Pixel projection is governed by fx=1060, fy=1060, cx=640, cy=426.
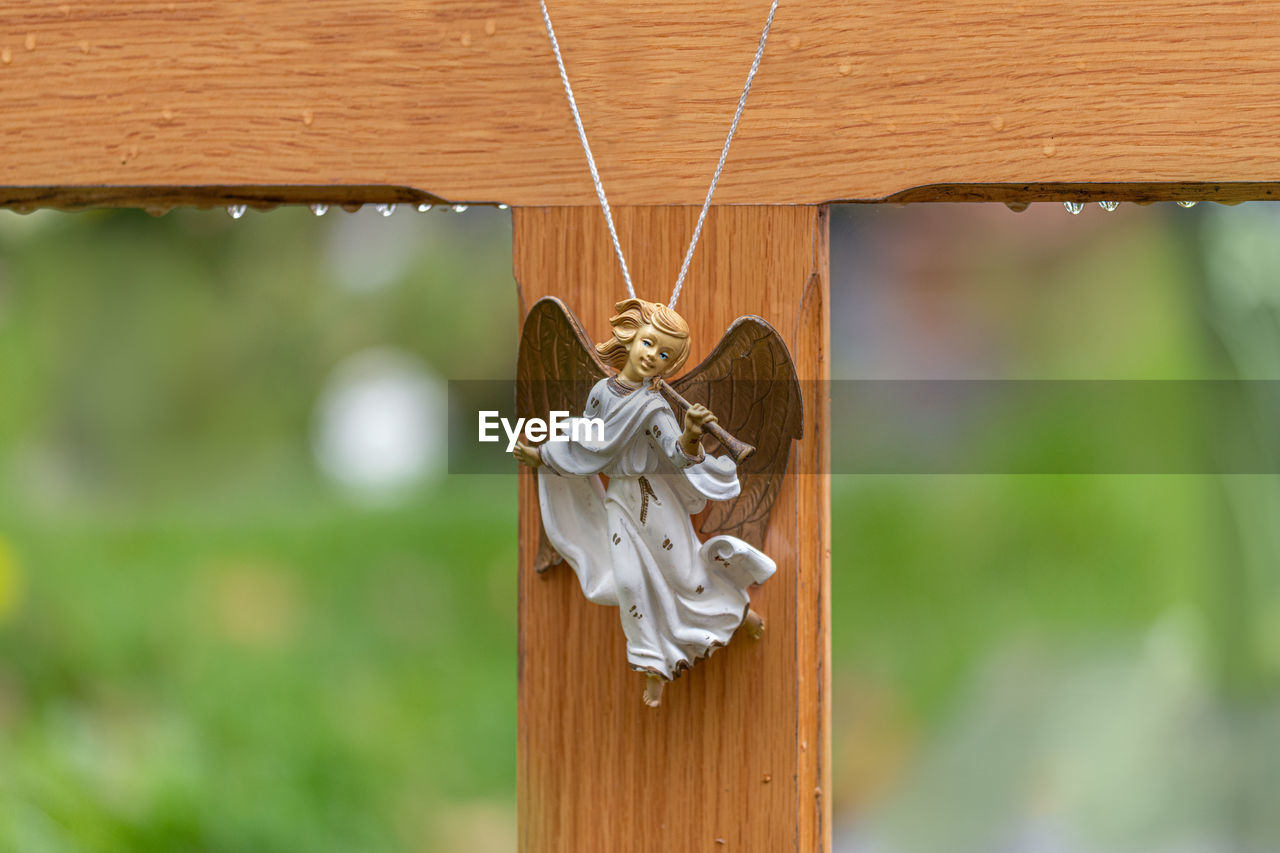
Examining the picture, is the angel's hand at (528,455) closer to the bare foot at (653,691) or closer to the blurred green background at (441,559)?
the bare foot at (653,691)

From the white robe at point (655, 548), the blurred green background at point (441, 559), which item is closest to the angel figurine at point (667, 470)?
the white robe at point (655, 548)

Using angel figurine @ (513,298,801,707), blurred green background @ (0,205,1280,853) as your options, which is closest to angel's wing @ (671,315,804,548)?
angel figurine @ (513,298,801,707)

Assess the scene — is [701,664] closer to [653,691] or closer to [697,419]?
[653,691]

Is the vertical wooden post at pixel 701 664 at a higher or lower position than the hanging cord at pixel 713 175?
lower

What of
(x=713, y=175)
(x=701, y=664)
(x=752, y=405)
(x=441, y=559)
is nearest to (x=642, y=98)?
(x=713, y=175)

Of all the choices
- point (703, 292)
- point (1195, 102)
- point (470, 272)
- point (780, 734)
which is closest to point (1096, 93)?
point (1195, 102)

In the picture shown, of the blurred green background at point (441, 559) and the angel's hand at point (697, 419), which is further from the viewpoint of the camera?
the blurred green background at point (441, 559)

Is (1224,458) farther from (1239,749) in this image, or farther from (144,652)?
(144,652)

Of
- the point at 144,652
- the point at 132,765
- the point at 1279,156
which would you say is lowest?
the point at 132,765
